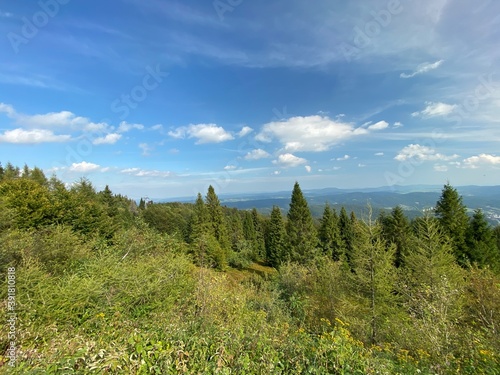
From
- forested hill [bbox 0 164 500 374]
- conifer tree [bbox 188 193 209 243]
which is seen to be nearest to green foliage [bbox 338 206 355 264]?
conifer tree [bbox 188 193 209 243]

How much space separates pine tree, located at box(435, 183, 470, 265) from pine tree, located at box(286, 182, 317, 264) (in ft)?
42.3

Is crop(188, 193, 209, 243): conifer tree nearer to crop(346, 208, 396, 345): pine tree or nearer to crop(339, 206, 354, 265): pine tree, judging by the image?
crop(339, 206, 354, 265): pine tree

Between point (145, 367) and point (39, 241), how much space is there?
331 inches

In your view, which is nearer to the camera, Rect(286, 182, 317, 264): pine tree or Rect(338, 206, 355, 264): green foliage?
Rect(286, 182, 317, 264): pine tree

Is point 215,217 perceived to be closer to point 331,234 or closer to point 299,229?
point 299,229

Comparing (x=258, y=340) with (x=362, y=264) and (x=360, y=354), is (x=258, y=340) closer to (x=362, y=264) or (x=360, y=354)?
(x=360, y=354)

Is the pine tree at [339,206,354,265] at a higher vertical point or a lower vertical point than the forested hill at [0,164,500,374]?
lower

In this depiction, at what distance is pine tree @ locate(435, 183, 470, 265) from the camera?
2092 cm

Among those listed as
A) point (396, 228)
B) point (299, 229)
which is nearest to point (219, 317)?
point (299, 229)

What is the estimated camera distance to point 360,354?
3840mm

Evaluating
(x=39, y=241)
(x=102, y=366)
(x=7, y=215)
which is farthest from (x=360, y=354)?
(x=7, y=215)

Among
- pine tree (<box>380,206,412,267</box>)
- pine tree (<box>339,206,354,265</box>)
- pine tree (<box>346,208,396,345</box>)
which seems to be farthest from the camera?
pine tree (<box>339,206,354,265</box>)

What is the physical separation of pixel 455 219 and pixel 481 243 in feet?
8.74

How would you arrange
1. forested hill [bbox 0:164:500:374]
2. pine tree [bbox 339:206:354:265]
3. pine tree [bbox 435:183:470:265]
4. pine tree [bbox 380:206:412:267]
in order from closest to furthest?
forested hill [bbox 0:164:500:374], pine tree [bbox 435:183:470:265], pine tree [bbox 380:206:412:267], pine tree [bbox 339:206:354:265]
